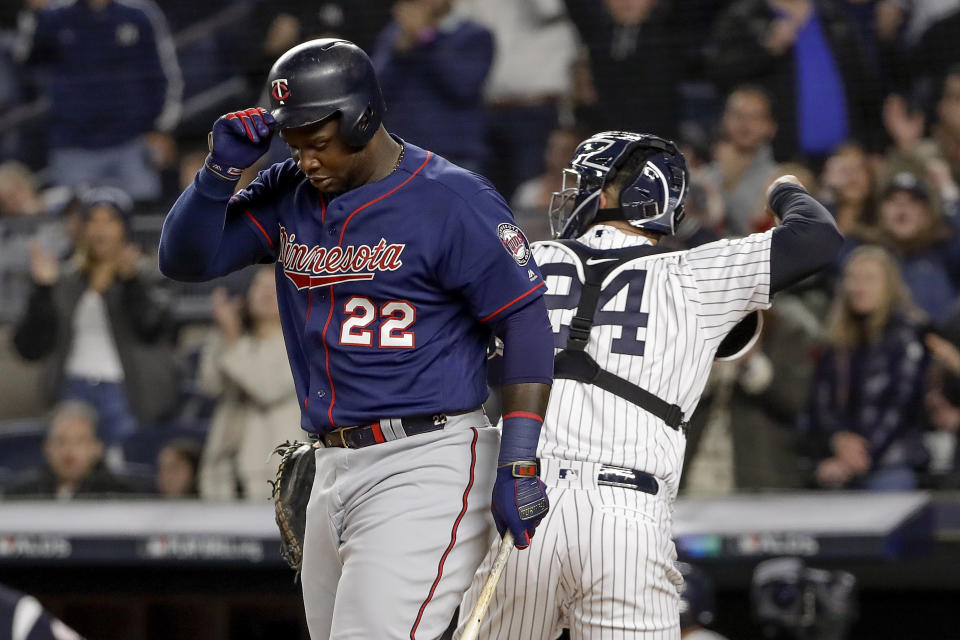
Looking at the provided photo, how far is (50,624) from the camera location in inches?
96.6

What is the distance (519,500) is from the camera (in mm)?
2510

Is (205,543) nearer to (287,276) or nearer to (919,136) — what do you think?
(287,276)

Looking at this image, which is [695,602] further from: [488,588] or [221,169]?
[221,169]

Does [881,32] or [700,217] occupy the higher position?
[881,32]

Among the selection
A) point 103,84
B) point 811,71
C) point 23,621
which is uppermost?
point 103,84

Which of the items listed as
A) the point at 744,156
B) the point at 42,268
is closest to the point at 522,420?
the point at 744,156

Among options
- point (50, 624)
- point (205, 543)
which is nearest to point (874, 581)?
point (205, 543)

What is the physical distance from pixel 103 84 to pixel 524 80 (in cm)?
269

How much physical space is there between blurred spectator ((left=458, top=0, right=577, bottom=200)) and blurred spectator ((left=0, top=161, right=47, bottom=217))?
8.61 feet

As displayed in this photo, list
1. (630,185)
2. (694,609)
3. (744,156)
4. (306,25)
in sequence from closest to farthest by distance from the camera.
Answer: (630,185), (694,609), (744,156), (306,25)

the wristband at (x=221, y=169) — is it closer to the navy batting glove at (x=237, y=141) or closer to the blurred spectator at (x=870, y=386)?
the navy batting glove at (x=237, y=141)

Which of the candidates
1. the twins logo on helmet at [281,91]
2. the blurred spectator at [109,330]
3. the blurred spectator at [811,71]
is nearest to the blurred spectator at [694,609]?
the twins logo on helmet at [281,91]

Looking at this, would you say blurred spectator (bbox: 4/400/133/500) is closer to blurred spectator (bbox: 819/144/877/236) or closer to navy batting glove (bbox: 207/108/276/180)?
blurred spectator (bbox: 819/144/877/236)

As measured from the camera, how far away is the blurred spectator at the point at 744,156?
6.27 metres
